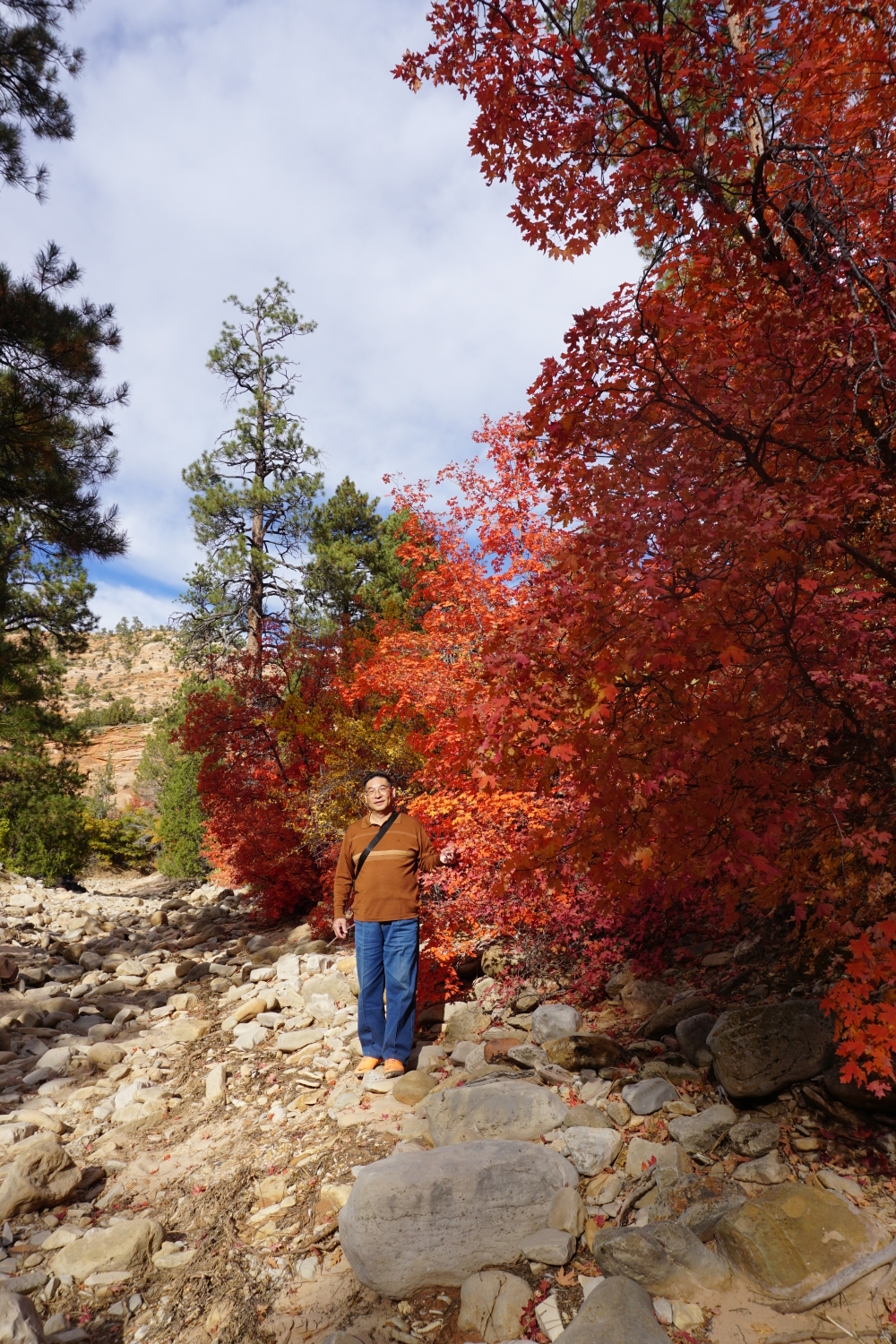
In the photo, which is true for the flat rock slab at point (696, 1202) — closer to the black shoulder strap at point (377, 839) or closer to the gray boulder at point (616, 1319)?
the gray boulder at point (616, 1319)

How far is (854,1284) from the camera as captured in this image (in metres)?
2.68

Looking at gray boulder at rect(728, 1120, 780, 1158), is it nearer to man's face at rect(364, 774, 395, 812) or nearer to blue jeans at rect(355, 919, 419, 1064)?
blue jeans at rect(355, 919, 419, 1064)

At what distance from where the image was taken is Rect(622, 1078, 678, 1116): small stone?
399 centimetres

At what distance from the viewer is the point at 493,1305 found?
2.92 metres

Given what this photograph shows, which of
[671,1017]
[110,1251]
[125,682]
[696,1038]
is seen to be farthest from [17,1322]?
[125,682]

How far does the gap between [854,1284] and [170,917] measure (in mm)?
13706

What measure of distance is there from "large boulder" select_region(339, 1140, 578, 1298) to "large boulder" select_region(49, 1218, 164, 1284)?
3.42 ft

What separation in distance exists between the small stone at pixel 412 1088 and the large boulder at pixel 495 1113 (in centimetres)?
52

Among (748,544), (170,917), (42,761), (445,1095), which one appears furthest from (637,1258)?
(42,761)

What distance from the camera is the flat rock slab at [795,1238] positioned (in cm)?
276

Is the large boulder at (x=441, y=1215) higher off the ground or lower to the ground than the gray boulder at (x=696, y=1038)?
lower

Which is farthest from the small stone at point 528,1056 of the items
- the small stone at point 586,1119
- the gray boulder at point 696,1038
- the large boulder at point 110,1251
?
the large boulder at point 110,1251

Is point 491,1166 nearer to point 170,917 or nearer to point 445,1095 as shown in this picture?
point 445,1095

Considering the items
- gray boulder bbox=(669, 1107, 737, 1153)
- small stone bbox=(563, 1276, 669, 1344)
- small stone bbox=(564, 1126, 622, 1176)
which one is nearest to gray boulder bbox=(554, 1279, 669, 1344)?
Result: small stone bbox=(563, 1276, 669, 1344)
